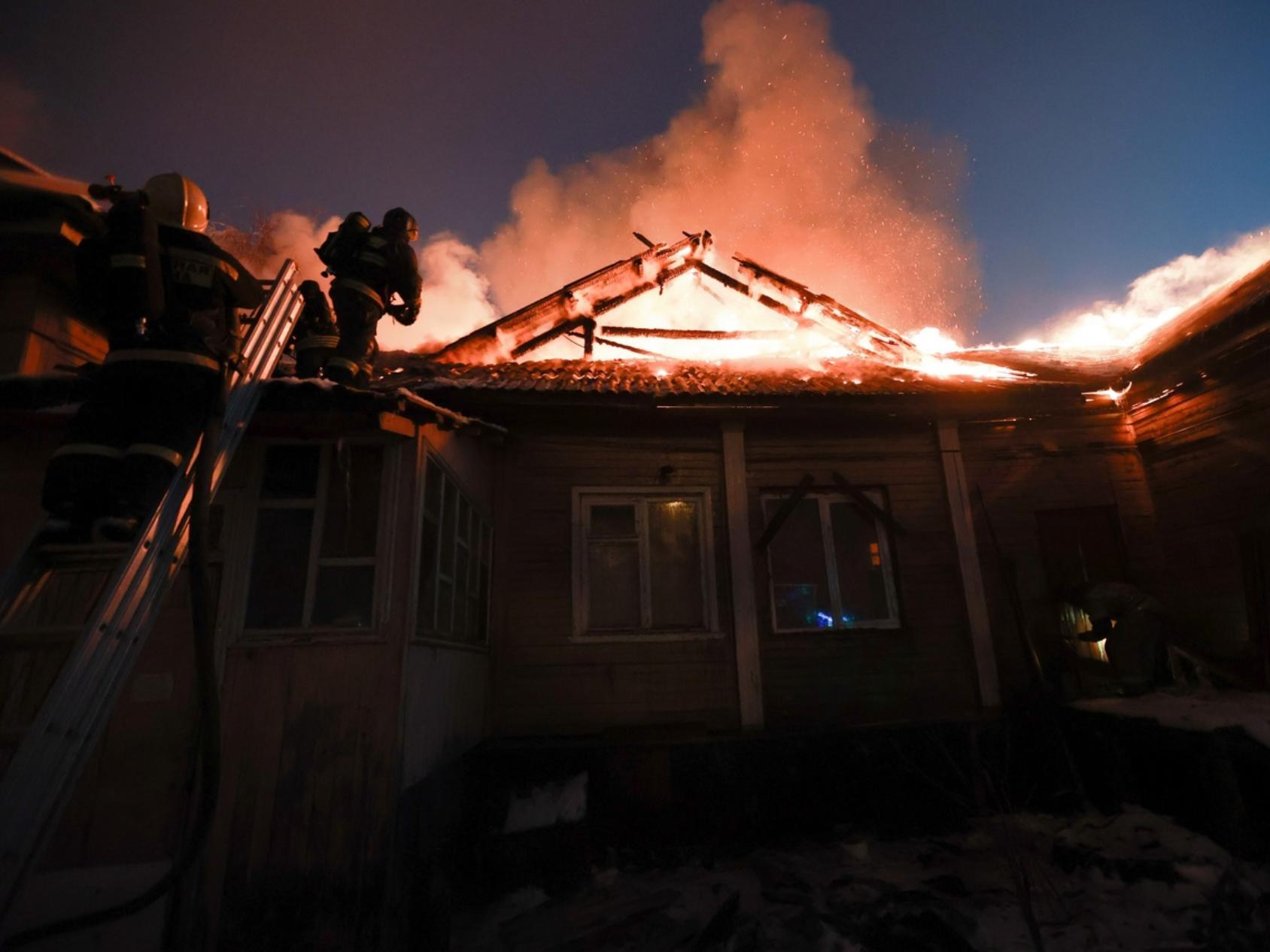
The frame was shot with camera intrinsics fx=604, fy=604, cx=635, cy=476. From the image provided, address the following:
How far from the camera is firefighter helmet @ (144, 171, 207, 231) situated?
12.0 ft

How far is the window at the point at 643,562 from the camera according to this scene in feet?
24.1

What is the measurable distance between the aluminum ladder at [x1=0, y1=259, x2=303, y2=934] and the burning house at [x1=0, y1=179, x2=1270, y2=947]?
26 centimetres

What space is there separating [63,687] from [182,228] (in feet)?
8.74

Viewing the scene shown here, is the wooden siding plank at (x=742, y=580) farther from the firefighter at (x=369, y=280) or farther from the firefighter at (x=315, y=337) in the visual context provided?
the firefighter at (x=315, y=337)

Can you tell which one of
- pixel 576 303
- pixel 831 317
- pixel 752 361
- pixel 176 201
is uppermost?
pixel 576 303

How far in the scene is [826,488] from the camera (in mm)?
8055

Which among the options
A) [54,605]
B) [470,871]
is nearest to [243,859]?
[470,871]

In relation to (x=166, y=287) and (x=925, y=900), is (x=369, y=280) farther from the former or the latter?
(x=925, y=900)

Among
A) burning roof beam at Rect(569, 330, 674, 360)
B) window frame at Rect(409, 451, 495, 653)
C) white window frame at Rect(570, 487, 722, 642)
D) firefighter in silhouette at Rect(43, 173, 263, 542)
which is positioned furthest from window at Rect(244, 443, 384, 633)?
burning roof beam at Rect(569, 330, 674, 360)

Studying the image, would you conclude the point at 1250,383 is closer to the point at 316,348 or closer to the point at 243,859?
the point at 316,348

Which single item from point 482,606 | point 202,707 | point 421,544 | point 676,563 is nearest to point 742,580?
point 676,563

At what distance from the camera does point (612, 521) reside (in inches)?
302

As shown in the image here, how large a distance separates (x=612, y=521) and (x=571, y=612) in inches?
49.1

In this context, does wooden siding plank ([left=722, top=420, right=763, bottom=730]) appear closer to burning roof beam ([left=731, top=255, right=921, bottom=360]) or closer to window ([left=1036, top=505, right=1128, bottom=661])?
window ([left=1036, top=505, right=1128, bottom=661])
